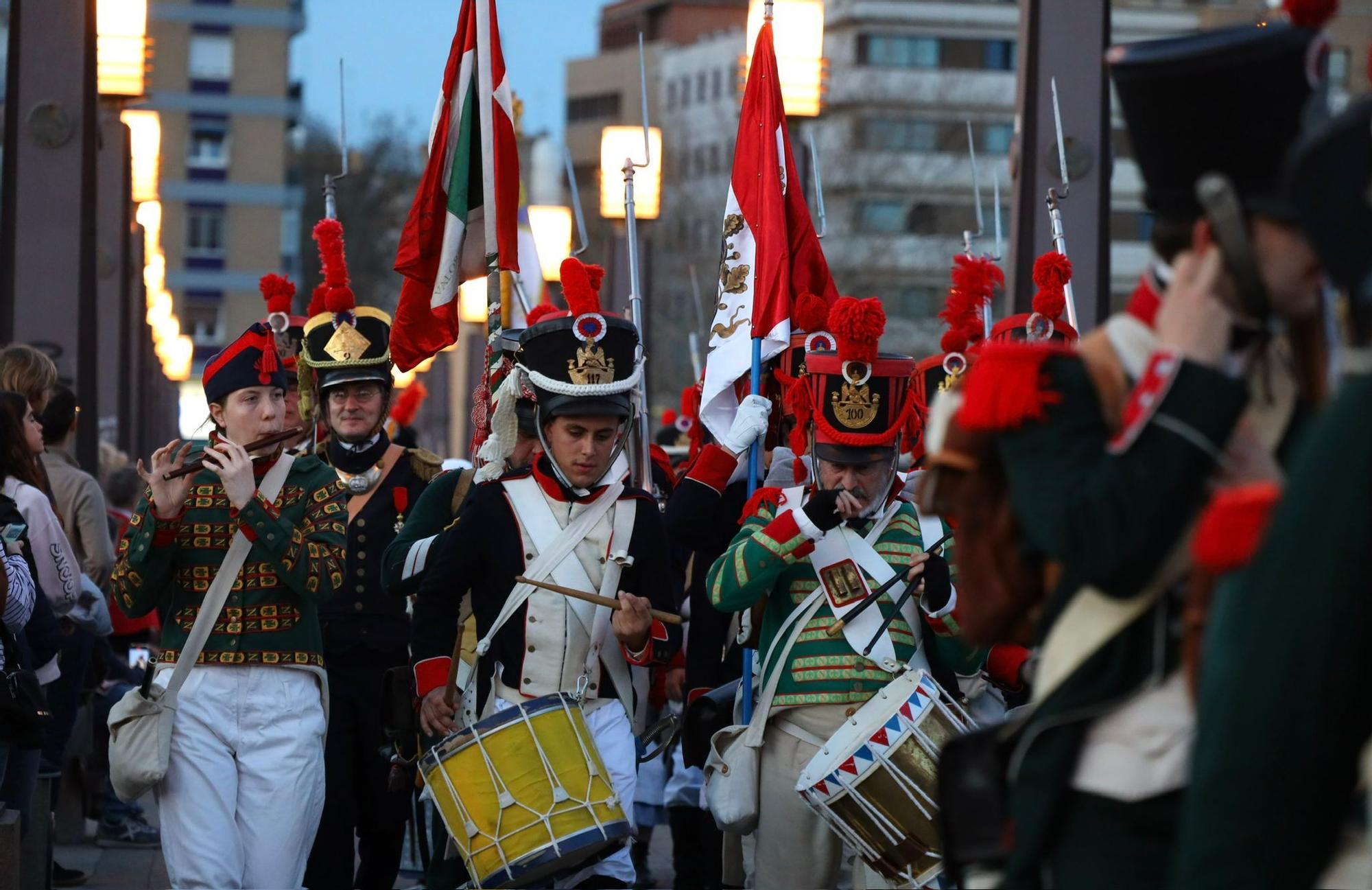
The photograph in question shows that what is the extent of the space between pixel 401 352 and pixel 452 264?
377 millimetres

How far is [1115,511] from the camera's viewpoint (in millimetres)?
3383

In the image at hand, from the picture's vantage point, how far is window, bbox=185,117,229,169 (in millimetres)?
94812

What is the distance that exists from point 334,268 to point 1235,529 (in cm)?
681

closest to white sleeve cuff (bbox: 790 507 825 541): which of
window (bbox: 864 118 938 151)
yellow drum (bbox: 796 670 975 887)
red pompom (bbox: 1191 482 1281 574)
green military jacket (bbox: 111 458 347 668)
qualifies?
yellow drum (bbox: 796 670 975 887)

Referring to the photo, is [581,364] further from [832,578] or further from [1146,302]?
[1146,302]

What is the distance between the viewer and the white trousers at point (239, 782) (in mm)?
6902

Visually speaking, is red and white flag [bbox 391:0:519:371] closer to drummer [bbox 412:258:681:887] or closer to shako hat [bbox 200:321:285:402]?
shako hat [bbox 200:321:285:402]

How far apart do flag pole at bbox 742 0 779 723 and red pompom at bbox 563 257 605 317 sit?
694 millimetres

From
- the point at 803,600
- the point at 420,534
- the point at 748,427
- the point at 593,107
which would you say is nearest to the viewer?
the point at 803,600

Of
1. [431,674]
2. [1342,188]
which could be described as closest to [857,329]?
[431,674]

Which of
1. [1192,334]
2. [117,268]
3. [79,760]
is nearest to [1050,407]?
[1192,334]

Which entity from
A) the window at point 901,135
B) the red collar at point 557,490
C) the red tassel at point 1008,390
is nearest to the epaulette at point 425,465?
the red collar at point 557,490

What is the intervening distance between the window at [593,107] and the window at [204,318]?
23.4m

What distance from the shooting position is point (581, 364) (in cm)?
726
